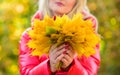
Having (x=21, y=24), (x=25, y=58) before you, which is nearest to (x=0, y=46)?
(x=21, y=24)

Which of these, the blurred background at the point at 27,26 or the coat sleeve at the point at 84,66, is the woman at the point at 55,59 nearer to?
the coat sleeve at the point at 84,66

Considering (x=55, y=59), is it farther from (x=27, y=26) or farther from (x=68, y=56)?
(x=27, y=26)

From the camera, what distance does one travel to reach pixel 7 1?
2.88 meters

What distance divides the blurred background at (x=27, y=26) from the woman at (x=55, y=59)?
1.35 meters

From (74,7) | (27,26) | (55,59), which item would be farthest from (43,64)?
(27,26)

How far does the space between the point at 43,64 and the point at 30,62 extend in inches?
2.9

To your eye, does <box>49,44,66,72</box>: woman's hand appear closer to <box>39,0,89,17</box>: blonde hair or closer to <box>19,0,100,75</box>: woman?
<box>19,0,100,75</box>: woman

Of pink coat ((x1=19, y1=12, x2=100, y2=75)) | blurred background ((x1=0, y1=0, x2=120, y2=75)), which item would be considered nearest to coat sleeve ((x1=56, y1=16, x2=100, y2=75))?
pink coat ((x1=19, y1=12, x2=100, y2=75))

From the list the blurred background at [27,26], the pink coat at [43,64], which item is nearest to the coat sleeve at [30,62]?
the pink coat at [43,64]

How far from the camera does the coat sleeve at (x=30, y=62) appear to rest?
1.29 meters

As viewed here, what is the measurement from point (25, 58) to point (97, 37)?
0.78 feet

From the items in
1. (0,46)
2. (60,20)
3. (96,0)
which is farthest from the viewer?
(96,0)

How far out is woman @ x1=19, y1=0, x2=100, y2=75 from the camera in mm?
1262

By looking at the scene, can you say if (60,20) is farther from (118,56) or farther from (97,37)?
(118,56)
